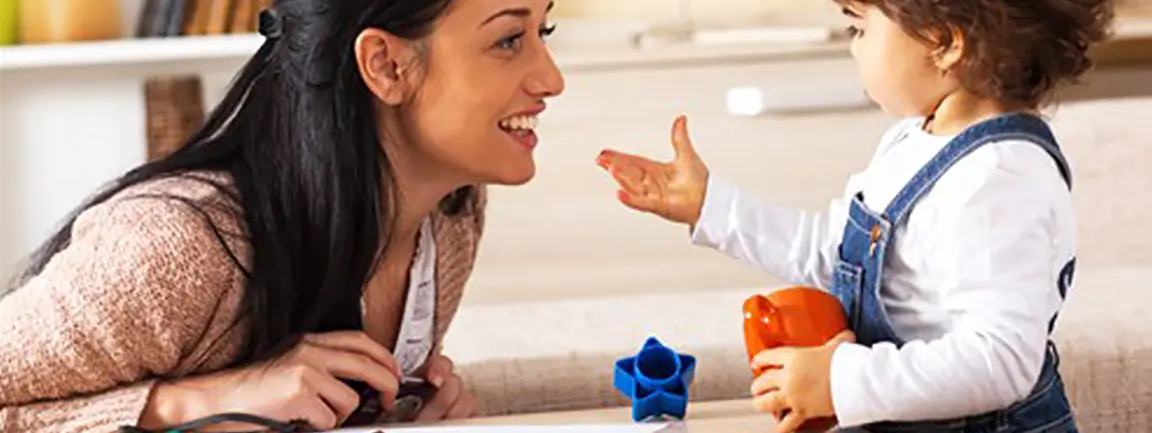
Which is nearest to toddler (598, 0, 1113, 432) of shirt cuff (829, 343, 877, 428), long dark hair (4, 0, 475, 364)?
shirt cuff (829, 343, 877, 428)

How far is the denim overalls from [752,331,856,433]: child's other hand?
71mm

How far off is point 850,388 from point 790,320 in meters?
0.10

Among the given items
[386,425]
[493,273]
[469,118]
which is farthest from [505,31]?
[493,273]

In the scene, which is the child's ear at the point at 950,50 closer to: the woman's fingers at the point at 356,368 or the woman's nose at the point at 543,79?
the woman's nose at the point at 543,79

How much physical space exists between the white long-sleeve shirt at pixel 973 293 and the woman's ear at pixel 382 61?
0.45m

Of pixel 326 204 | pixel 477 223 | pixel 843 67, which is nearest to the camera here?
pixel 326 204

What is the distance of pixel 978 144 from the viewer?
157cm

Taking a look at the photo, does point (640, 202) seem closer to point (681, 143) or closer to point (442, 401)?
point (681, 143)

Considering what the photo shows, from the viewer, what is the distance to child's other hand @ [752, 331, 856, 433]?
154cm

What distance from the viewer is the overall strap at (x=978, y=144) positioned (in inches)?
61.9

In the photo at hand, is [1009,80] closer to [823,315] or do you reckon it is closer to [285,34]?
[823,315]

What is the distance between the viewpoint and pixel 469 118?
5.89 feet

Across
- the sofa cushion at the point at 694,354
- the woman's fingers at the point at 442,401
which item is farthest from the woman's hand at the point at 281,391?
the sofa cushion at the point at 694,354

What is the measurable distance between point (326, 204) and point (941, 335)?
512 millimetres
